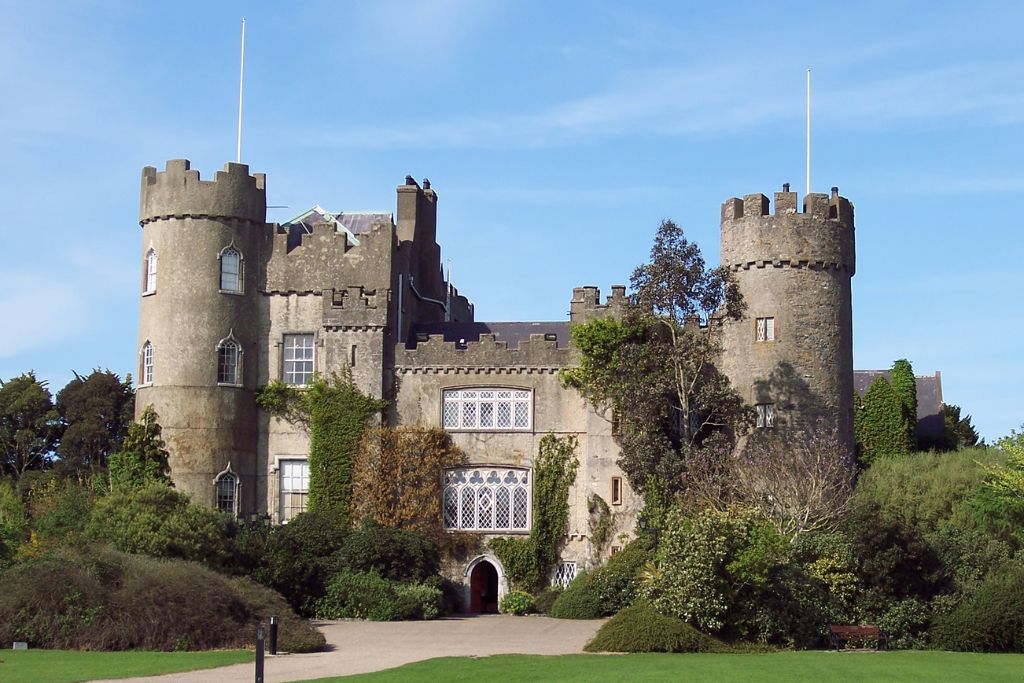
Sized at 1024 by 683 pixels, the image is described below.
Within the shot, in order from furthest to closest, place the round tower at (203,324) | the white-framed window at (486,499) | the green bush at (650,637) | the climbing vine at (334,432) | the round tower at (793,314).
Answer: the white-framed window at (486,499) → the round tower at (203,324) → the climbing vine at (334,432) → the round tower at (793,314) → the green bush at (650,637)

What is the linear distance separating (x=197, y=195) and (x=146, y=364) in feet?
17.7

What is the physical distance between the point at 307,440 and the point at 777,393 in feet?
46.4

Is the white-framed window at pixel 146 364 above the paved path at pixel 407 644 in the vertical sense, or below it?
above

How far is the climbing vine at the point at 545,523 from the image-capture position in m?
44.4

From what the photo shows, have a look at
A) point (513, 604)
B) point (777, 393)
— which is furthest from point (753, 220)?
point (513, 604)

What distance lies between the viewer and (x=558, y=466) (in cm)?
4488

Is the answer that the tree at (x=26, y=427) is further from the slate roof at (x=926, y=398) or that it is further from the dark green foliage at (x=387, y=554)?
the slate roof at (x=926, y=398)

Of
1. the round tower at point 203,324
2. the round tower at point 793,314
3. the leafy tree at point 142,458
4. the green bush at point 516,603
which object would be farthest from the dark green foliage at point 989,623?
the leafy tree at point 142,458

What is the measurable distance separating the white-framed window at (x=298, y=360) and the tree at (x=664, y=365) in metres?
8.35

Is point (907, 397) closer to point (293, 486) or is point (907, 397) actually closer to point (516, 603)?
point (516, 603)

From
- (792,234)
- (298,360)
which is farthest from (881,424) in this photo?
(298,360)

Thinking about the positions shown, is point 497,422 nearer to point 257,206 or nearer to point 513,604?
point 513,604

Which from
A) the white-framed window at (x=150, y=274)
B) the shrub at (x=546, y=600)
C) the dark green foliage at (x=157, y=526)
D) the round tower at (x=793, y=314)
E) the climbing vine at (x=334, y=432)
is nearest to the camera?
the dark green foliage at (x=157, y=526)

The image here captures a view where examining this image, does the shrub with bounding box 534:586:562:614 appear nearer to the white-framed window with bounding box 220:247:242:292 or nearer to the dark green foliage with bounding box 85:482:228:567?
the dark green foliage with bounding box 85:482:228:567
